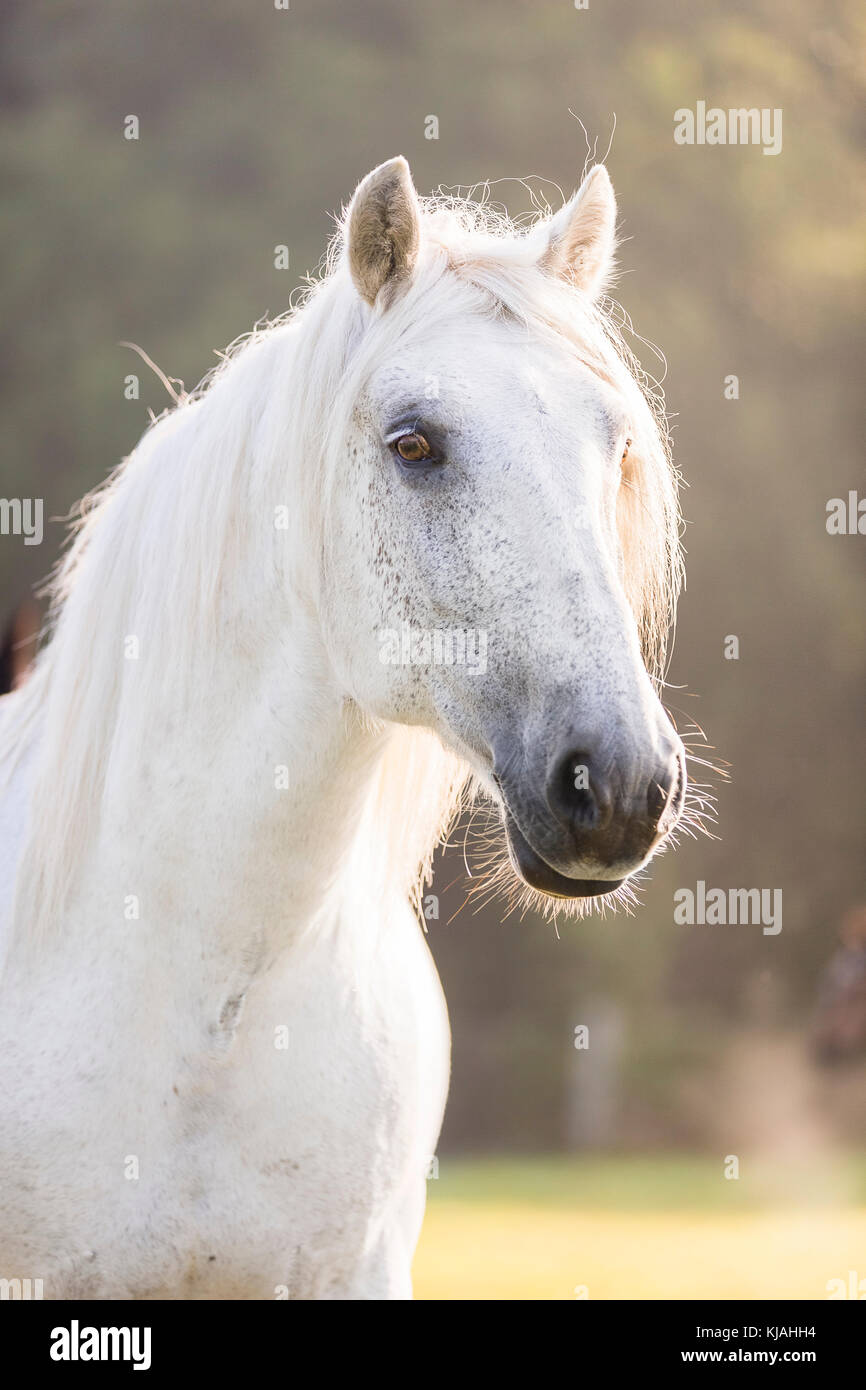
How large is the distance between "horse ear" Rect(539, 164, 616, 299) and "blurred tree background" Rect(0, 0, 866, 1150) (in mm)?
3393

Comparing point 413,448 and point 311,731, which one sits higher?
point 413,448

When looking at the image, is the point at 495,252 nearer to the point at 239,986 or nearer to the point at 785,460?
the point at 239,986

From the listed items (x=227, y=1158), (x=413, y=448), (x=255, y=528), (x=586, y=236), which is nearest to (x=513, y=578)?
(x=413, y=448)

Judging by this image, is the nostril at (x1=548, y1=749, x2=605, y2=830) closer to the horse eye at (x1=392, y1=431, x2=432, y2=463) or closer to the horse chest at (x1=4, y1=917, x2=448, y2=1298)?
the horse eye at (x1=392, y1=431, x2=432, y2=463)

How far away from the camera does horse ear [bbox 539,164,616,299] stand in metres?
1.08

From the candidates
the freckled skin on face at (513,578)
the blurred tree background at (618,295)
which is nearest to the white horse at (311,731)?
the freckled skin on face at (513,578)

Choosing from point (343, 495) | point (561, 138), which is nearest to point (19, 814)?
point (343, 495)

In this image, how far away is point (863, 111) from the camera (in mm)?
4883

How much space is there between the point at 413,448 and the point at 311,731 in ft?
0.83

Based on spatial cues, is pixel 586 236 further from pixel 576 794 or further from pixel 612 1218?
pixel 612 1218

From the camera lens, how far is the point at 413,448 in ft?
3.04

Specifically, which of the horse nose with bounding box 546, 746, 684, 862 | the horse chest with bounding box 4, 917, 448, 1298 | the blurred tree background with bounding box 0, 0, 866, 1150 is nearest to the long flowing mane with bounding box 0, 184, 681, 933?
the horse chest with bounding box 4, 917, 448, 1298

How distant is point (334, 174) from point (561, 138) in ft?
3.06

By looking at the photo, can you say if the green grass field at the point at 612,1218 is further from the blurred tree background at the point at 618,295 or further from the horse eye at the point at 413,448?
the horse eye at the point at 413,448
